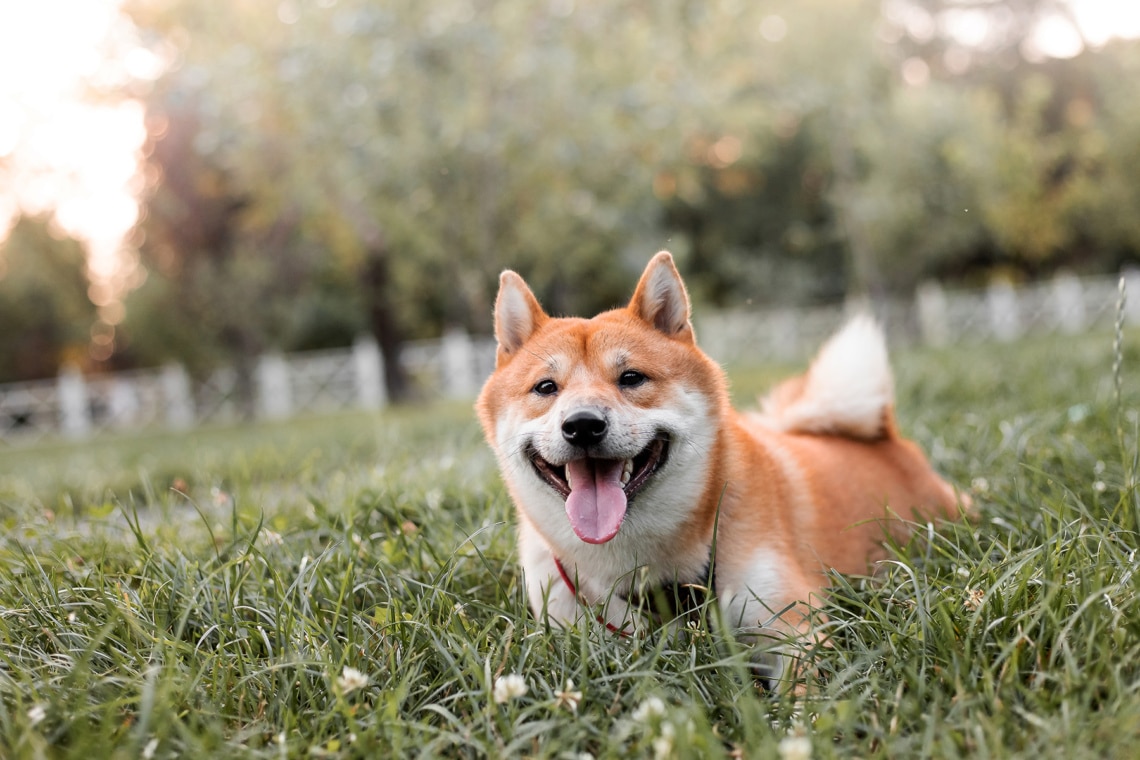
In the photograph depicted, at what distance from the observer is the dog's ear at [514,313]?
2.92m

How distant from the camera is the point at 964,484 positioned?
3479 millimetres

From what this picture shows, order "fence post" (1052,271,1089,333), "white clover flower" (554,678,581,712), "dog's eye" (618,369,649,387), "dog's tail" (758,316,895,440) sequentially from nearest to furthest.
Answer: "white clover flower" (554,678,581,712) < "dog's eye" (618,369,649,387) < "dog's tail" (758,316,895,440) < "fence post" (1052,271,1089,333)

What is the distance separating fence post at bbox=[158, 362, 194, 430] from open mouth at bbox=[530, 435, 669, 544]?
2131 centimetres

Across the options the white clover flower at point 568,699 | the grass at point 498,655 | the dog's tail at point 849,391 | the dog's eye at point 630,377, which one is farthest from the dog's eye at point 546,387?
the dog's tail at point 849,391

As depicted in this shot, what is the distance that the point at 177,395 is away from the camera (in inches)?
858

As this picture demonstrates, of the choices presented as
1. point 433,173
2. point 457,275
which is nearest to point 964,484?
point 433,173

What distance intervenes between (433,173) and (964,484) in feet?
23.9

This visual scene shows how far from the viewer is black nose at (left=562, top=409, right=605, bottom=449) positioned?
231 cm

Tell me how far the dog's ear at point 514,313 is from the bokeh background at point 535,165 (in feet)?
8.88

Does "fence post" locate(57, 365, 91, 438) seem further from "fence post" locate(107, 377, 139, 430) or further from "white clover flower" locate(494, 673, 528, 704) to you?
"white clover flower" locate(494, 673, 528, 704)

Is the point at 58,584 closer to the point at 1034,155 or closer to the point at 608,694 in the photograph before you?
the point at 608,694

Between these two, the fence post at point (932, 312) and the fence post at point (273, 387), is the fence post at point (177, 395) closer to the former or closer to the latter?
the fence post at point (273, 387)

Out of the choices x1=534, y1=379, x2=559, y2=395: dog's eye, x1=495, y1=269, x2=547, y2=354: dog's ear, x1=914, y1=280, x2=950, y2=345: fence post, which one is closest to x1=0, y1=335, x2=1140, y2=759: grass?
x1=534, y1=379, x2=559, y2=395: dog's eye

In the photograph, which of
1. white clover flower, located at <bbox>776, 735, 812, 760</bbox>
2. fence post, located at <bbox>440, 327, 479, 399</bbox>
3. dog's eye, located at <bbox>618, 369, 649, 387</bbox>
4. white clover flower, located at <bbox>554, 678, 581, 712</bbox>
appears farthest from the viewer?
fence post, located at <bbox>440, 327, 479, 399</bbox>
